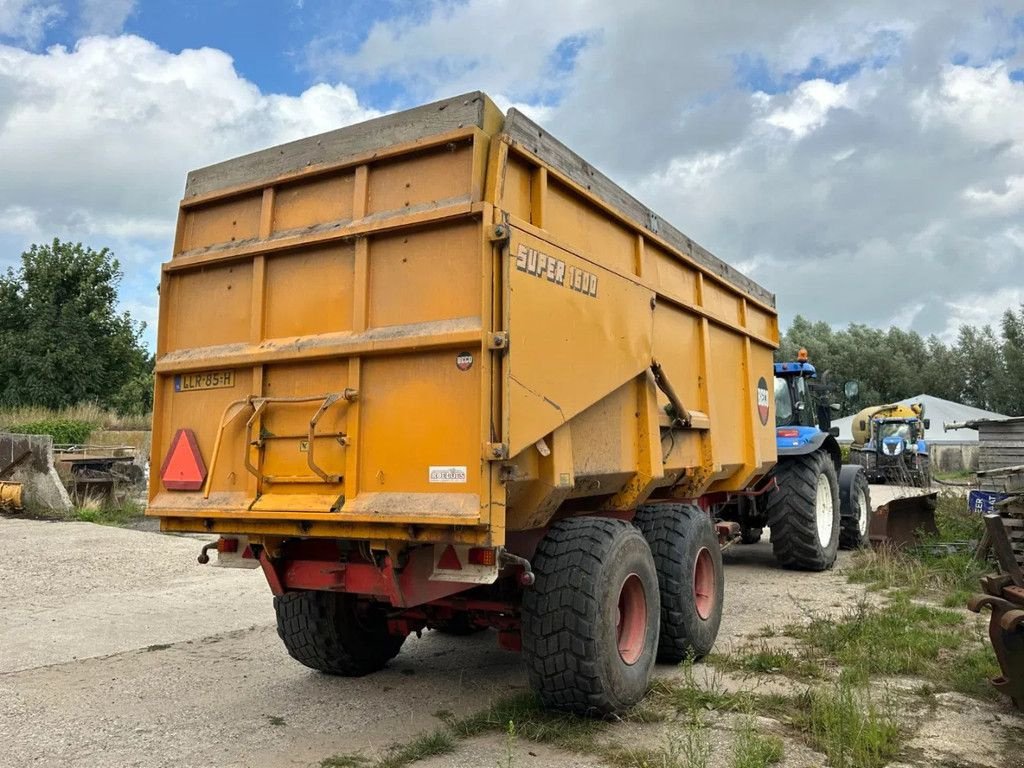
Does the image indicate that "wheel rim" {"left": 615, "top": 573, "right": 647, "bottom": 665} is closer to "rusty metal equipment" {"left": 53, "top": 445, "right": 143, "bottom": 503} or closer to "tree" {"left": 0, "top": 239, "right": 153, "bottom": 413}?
"rusty metal equipment" {"left": 53, "top": 445, "right": 143, "bottom": 503}

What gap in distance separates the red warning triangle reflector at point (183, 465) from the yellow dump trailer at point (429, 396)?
0.04 ft

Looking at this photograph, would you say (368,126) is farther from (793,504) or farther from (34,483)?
(34,483)

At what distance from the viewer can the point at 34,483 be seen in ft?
45.9

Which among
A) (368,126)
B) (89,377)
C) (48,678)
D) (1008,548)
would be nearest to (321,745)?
(48,678)

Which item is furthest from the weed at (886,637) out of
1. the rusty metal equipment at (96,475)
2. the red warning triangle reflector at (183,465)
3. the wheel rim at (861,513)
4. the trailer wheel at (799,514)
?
the rusty metal equipment at (96,475)

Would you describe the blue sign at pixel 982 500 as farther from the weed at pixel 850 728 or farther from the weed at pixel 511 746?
the weed at pixel 511 746

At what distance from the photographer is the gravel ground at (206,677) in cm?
412

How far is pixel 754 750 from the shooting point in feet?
12.0

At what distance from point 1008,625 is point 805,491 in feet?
16.3

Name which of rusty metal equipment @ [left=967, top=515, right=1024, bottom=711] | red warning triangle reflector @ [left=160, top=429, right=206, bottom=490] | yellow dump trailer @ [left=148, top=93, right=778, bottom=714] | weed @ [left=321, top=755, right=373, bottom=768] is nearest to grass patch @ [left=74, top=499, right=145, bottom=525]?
red warning triangle reflector @ [left=160, top=429, right=206, bottom=490]

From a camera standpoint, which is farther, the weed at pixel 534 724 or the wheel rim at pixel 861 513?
the wheel rim at pixel 861 513

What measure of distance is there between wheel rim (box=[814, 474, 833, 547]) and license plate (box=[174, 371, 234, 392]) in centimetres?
682

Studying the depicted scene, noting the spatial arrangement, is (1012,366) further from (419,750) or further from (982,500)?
(419,750)

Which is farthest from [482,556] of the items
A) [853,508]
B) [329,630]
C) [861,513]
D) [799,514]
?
[861,513]
